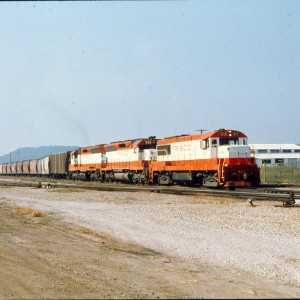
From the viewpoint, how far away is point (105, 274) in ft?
33.1

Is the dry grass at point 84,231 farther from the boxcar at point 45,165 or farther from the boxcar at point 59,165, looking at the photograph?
the boxcar at point 45,165

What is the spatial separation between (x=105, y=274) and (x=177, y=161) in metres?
25.5

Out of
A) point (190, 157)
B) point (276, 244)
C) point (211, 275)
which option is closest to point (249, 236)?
point (276, 244)

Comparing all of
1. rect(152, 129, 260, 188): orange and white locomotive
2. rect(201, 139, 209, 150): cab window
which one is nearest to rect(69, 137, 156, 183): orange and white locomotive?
rect(152, 129, 260, 188): orange and white locomotive

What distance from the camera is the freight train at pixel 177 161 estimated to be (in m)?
30.2

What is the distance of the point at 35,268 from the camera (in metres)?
10.7

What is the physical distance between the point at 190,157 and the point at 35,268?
77.4 feet

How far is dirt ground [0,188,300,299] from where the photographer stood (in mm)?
8594

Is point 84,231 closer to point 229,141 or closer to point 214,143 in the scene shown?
point 214,143

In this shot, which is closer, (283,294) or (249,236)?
(283,294)

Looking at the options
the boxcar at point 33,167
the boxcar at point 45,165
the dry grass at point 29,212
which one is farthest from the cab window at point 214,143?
the boxcar at point 33,167

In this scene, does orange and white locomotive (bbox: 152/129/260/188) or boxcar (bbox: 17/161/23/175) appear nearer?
orange and white locomotive (bbox: 152/129/260/188)

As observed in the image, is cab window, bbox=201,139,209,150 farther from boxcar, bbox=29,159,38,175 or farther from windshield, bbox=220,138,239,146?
boxcar, bbox=29,159,38,175

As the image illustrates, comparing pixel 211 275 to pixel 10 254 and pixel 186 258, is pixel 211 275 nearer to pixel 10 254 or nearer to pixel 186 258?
pixel 186 258
